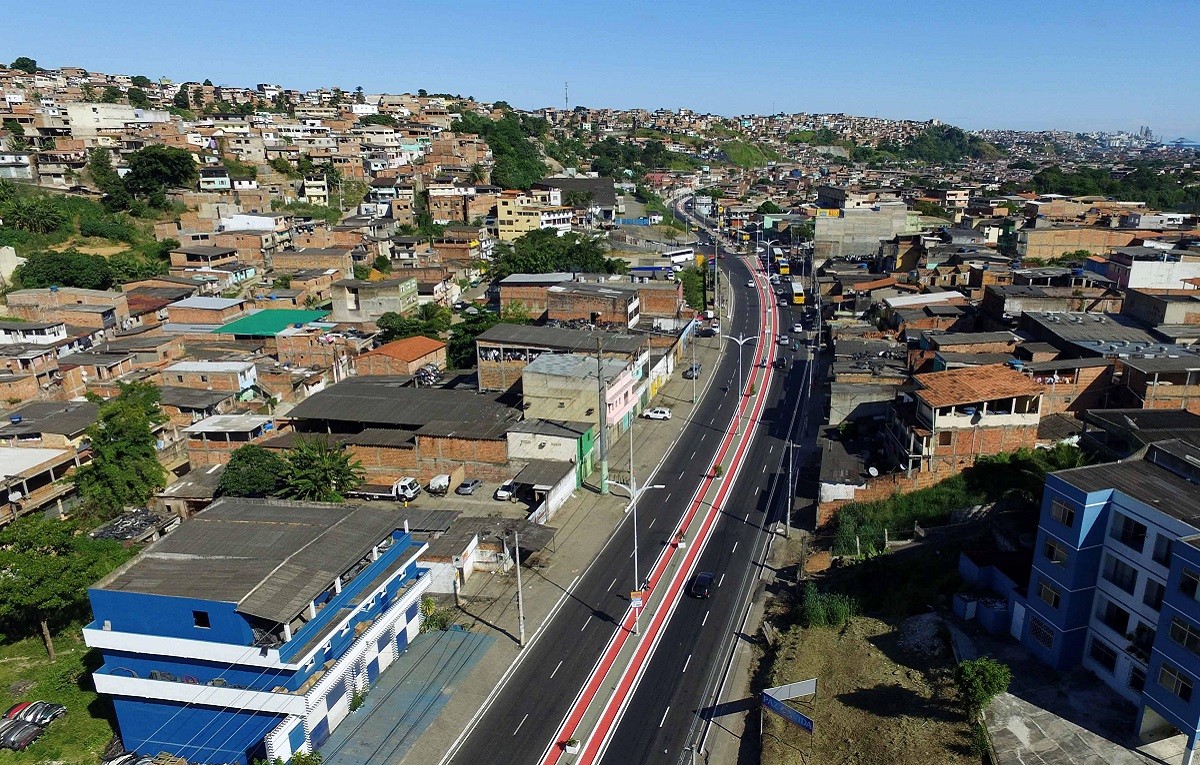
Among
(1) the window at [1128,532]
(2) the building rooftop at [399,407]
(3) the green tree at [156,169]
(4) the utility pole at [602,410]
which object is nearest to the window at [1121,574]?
(1) the window at [1128,532]

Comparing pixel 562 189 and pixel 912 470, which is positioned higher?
pixel 562 189

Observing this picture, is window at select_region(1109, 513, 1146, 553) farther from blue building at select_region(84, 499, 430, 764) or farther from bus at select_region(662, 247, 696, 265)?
bus at select_region(662, 247, 696, 265)

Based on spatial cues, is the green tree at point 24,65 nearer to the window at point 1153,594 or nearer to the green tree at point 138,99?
the green tree at point 138,99

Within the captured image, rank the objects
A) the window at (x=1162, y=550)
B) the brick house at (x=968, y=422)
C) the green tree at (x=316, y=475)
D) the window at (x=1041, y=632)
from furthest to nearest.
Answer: the green tree at (x=316, y=475), the brick house at (x=968, y=422), the window at (x=1041, y=632), the window at (x=1162, y=550)

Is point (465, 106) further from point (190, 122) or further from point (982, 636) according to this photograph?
point (982, 636)

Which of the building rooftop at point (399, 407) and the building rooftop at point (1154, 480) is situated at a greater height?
the building rooftop at point (1154, 480)

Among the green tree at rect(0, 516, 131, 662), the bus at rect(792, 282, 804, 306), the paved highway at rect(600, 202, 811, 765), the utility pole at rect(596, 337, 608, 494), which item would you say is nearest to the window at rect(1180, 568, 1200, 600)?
the paved highway at rect(600, 202, 811, 765)

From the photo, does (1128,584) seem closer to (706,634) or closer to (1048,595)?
(1048,595)

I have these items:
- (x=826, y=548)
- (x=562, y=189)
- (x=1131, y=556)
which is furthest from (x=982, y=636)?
(x=562, y=189)
